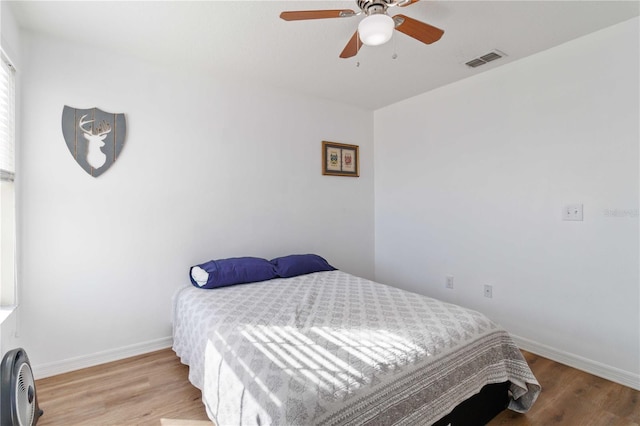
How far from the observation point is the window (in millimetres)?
1911

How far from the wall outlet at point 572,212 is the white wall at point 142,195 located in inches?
84.3

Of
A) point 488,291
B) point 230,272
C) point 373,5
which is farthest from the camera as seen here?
point 488,291

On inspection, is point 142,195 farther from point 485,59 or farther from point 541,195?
point 541,195

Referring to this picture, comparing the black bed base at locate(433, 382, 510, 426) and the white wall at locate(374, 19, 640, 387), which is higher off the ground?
the white wall at locate(374, 19, 640, 387)

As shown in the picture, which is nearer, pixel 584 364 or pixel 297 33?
pixel 297 33

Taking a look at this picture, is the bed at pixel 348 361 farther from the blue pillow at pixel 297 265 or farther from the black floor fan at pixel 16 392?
the black floor fan at pixel 16 392

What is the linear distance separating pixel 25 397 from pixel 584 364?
3.34 m

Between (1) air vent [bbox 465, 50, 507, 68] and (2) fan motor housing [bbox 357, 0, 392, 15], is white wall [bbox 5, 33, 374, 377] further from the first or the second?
(2) fan motor housing [bbox 357, 0, 392, 15]

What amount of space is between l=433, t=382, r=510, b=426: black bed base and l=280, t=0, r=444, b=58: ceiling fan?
1.79m

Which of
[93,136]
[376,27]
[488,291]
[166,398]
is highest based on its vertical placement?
[376,27]

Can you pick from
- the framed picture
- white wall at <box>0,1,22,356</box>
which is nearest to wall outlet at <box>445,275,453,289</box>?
the framed picture

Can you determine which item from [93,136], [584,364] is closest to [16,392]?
[93,136]

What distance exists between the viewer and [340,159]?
3645 millimetres

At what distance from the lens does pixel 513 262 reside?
8.80ft
